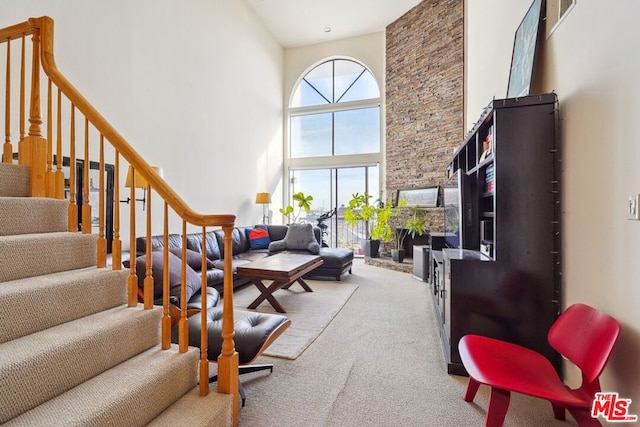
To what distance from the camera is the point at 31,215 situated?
166 cm

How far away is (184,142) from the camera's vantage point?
4.39 m

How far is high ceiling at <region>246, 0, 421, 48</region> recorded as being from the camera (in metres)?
5.99

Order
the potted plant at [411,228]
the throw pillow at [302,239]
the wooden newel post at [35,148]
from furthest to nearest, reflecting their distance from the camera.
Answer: the potted plant at [411,228] → the throw pillow at [302,239] → the wooden newel post at [35,148]

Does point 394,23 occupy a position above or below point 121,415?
above

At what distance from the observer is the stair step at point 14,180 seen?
1748mm

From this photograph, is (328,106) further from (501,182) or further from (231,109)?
(501,182)

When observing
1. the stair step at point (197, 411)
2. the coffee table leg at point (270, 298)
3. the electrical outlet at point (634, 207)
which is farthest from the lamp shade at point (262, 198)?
the electrical outlet at point (634, 207)

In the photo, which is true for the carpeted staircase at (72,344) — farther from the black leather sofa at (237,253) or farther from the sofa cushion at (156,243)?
the black leather sofa at (237,253)

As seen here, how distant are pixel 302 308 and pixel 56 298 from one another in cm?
240

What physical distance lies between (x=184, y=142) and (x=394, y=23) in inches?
213

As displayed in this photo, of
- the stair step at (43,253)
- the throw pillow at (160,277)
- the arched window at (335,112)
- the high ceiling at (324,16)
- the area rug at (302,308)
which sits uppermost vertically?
the high ceiling at (324,16)

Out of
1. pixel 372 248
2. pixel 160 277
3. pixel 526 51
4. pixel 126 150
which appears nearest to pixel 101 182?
pixel 126 150

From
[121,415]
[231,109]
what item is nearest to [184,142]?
[231,109]

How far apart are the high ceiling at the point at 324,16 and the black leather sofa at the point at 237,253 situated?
15.2 ft
